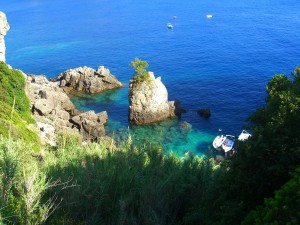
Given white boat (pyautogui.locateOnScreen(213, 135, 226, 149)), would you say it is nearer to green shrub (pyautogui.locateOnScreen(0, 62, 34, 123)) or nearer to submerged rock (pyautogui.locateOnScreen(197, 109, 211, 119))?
submerged rock (pyautogui.locateOnScreen(197, 109, 211, 119))

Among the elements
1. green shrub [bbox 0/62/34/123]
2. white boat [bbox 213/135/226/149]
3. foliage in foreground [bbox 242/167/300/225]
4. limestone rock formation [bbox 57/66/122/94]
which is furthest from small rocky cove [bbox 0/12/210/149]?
foliage in foreground [bbox 242/167/300/225]

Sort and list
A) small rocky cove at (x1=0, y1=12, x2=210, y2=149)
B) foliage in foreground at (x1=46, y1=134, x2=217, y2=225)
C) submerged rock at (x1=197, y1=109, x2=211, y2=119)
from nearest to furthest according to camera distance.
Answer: foliage in foreground at (x1=46, y1=134, x2=217, y2=225), small rocky cove at (x1=0, y1=12, x2=210, y2=149), submerged rock at (x1=197, y1=109, x2=211, y2=119)

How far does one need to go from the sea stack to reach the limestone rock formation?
1130 centimetres

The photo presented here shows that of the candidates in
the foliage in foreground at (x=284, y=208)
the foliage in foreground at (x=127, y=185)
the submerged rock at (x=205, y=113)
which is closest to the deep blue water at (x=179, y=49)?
the submerged rock at (x=205, y=113)

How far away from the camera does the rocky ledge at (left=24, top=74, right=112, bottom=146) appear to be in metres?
38.0

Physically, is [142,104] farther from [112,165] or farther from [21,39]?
[21,39]

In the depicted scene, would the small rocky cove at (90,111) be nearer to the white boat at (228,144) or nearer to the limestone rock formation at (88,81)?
the limestone rock formation at (88,81)

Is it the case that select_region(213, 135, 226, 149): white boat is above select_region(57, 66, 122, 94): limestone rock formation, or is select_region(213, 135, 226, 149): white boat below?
below

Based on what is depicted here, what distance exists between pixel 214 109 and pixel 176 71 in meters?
17.4

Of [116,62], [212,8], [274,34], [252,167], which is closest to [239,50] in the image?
[274,34]

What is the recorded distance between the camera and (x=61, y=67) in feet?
224

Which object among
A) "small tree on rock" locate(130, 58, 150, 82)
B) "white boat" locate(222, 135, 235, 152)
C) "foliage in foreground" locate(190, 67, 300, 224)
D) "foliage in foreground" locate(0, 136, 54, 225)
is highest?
"small tree on rock" locate(130, 58, 150, 82)

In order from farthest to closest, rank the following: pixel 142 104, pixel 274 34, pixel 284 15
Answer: pixel 284 15, pixel 274 34, pixel 142 104

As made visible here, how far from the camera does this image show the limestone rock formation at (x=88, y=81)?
54781mm
